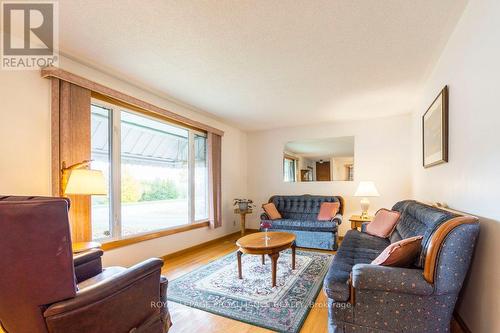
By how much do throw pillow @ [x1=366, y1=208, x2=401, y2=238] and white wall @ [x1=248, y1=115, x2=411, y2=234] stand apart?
164cm

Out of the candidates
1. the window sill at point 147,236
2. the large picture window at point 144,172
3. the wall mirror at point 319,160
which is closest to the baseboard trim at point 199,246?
the window sill at point 147,236

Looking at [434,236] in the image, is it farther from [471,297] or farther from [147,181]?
[147,181]

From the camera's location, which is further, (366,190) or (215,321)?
(366,190)

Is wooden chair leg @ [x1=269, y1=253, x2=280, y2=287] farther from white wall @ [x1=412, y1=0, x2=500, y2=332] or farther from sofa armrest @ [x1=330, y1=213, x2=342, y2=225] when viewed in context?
sofa armrest @ [x1=330, y1=213, x2=342, y2=225]

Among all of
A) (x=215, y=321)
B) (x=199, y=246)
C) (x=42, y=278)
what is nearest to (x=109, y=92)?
(x=42, y=278)

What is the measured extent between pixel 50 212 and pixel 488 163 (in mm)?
2354

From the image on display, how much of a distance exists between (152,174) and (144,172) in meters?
0.15

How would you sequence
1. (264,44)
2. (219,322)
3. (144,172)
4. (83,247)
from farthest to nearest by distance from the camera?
(144,172) → (264,44) → (83,247) → (219,322)

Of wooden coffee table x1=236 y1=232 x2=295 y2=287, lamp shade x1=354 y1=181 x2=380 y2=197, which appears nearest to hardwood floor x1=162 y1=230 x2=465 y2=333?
wooden coffee table x1=236 y1=232 x2=295 y2=287

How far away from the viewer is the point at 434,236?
1489mm

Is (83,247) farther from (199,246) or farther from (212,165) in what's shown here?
(212,165)

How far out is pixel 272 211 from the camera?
15.4 ft

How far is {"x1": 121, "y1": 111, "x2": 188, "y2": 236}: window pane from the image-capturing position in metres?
3.23

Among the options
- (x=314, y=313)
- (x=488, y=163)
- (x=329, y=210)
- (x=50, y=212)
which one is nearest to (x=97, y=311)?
(x=50, y=212)
